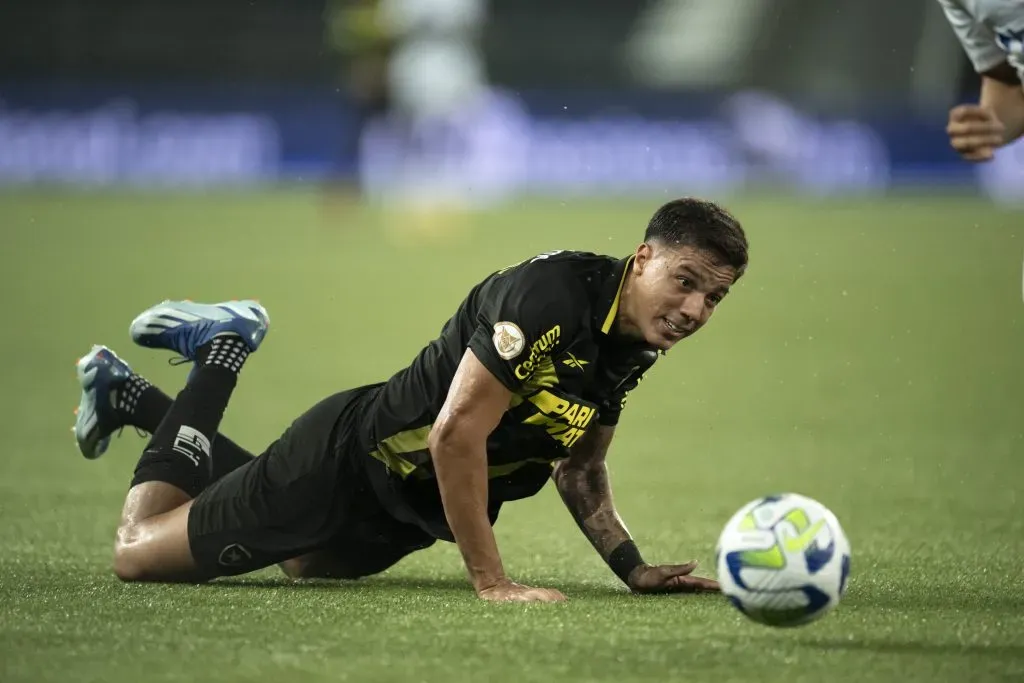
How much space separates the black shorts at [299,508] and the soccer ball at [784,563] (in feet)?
4.32

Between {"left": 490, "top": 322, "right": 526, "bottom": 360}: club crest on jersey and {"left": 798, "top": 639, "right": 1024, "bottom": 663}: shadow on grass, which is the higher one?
{"left": 490, "top": 322, "right": 526, "bottom": 360}: club crest on jersey

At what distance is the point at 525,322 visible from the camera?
4.60 m

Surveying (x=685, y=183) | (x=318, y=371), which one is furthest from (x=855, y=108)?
(x=318, y=371)

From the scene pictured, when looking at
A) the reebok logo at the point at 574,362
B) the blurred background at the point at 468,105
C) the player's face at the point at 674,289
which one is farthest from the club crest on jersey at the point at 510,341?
the blurred background at the point at 468,105

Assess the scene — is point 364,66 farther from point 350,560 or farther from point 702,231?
point 702,231

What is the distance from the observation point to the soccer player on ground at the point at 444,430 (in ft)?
15.3

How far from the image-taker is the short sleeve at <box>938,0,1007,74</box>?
5.15 meters

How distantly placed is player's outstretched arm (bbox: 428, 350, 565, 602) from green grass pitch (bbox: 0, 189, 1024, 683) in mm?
169

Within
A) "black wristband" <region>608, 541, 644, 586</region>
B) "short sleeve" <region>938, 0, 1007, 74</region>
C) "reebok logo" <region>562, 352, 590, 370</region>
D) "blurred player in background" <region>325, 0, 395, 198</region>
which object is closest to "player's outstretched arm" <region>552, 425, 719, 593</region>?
"black wristband" <region>608, 541, 644, 586</region>

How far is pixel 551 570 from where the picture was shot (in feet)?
18.9

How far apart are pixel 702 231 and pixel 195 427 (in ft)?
6.72

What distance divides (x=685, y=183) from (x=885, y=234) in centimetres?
502

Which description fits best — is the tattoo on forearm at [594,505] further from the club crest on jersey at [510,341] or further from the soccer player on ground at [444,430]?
the club crest on jersey at [510,341]

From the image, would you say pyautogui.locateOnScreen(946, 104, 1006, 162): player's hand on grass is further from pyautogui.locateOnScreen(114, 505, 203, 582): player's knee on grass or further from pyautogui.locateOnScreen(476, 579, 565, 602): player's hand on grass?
pyautogui.locateOnScreen(114, 505, 203, 582): player's knee on grass
